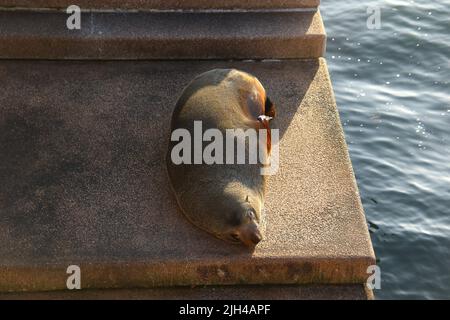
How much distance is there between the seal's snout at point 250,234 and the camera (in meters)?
3.96

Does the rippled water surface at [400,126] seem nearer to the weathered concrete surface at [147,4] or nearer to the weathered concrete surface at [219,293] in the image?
the weathered concrete surface at [219,293]

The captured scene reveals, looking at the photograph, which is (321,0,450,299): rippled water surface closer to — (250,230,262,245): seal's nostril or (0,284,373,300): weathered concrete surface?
(0,284,373,300): weathered concrete surface

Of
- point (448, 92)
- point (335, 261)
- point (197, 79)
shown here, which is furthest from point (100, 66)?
point (448, 92)

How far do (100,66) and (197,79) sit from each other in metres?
1.12

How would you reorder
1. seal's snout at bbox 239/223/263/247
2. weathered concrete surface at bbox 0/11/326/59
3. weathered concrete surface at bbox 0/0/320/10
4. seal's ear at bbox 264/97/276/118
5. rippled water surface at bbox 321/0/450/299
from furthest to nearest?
rippled water surface at bbox 321/0/450/299
weathered concrete surface at bbox 0/0/320/10
weathered concrete surface at bbox 0/11/326/59
seal's ear at bbox 264/97/276/118
seal's snout at bbox 239/223/263/247

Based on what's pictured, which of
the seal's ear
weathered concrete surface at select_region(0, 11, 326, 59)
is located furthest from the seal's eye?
weathered concrete surface at select_region(0, 11, 326, 59)

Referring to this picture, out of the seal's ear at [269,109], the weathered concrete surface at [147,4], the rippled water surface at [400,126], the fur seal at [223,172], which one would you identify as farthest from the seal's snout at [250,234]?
the weathered concrete surface at [147,4]

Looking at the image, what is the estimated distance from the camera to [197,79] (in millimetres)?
4938

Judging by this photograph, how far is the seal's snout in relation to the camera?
3.96m

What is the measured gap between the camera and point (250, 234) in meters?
3.96

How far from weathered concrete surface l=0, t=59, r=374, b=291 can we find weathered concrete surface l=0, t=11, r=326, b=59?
0.10 m

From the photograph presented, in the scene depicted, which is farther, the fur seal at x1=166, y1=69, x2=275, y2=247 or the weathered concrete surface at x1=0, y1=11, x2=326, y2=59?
the weathered concrete surface at x1=0, y1=11, x2=326, y2=59

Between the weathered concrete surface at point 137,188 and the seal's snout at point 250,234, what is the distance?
80mm

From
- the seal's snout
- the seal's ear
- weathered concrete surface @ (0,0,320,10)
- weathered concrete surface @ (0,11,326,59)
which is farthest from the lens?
weathered concrete surface @ (0,0,320,10)
